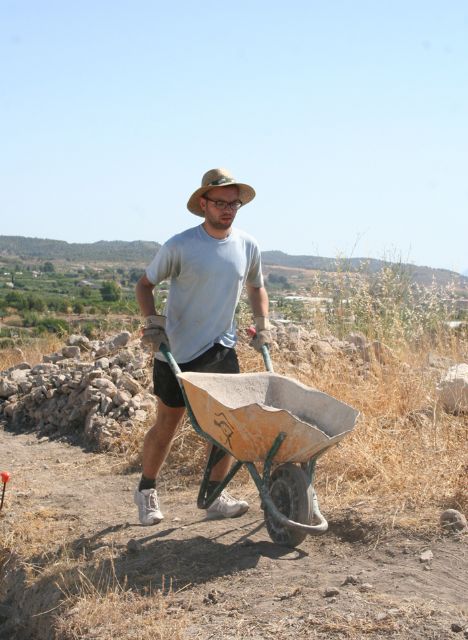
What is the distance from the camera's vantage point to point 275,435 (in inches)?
159

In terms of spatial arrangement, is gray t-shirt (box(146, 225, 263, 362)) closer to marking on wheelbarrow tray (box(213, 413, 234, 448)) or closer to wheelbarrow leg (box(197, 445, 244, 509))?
wheelbarrow leg (box(197, 445, 244, 509))

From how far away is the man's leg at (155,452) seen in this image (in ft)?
15.7

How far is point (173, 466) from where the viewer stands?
6.38 metres

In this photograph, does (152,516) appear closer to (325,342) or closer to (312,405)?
(312,405)

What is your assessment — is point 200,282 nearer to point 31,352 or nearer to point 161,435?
point 161,435

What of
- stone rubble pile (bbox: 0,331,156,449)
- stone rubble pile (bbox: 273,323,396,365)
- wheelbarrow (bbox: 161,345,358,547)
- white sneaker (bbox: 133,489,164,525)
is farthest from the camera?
stone rubble pile (bbox: 273,323,396,365)

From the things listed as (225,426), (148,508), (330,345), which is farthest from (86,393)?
(225,426)

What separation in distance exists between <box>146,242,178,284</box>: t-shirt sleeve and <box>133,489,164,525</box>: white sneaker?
1253mm

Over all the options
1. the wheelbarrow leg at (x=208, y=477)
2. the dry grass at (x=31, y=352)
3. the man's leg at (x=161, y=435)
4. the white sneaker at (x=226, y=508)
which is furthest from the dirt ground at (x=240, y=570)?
the dry grass at (x=31, y=352)

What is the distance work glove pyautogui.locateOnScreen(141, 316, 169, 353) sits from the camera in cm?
443

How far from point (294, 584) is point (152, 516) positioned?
123 cm

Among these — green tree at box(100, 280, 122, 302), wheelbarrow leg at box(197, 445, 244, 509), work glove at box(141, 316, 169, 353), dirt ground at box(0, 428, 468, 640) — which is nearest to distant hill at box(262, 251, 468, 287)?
dirt ground at box(0, 428, 468, 640)

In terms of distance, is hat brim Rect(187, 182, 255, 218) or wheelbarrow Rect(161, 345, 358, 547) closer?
wheelbarrow Rect(161, 345, 358, 547)

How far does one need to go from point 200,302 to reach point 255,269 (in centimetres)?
48
